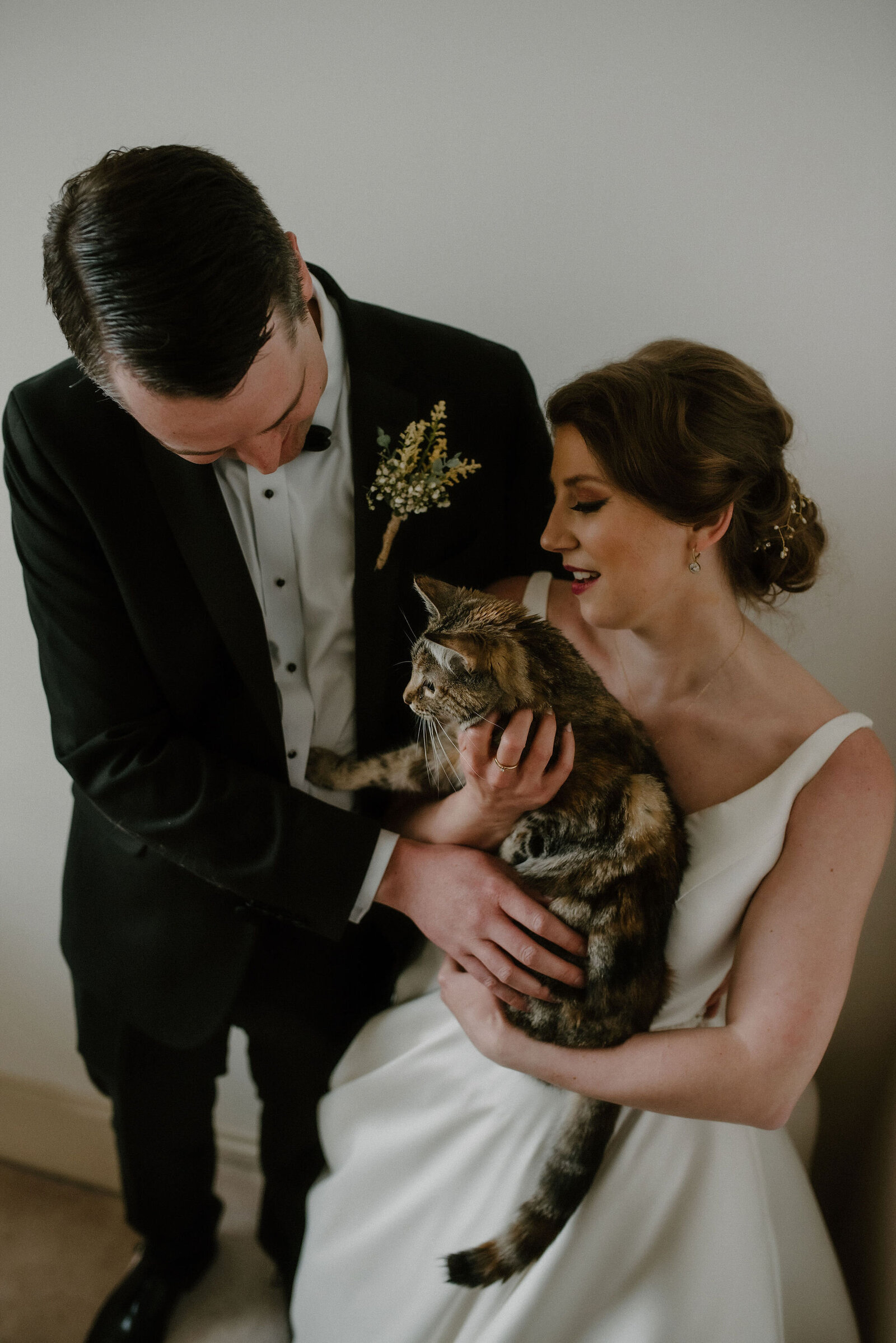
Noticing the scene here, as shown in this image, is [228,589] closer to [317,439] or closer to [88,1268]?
[317,439]

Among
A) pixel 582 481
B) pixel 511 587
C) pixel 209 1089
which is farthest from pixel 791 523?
pixel 209 1089

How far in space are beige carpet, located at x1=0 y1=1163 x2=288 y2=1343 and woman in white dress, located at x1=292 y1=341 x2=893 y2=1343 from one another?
0.59m

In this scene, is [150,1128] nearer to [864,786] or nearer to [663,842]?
[663,842]

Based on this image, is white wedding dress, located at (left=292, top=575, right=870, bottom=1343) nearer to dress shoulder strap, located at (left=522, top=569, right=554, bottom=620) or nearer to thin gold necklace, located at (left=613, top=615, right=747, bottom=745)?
thin gold necklace, located at (left=613, top=615, right=747, bottom=745)

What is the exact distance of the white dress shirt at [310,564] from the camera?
1299mm

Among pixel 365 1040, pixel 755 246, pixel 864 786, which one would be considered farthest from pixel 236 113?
pixel 365 1040

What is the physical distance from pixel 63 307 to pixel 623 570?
35.1 inches

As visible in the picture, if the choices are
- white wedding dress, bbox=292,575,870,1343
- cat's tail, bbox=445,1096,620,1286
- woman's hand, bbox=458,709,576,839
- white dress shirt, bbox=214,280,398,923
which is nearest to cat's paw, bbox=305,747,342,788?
white dress shirt, bbox=214,280,398,923

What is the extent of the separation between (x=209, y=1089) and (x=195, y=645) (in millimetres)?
1125

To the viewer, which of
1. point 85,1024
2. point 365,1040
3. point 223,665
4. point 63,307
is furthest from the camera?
point 85,1024

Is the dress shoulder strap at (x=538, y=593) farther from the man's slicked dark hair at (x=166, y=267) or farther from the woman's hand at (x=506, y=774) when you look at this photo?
the man's slicked dark hair at (x=166, y=267)

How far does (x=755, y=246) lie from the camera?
141 centimetres

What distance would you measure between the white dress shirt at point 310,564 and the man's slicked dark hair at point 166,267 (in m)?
0.31

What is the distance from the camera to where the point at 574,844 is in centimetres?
126
